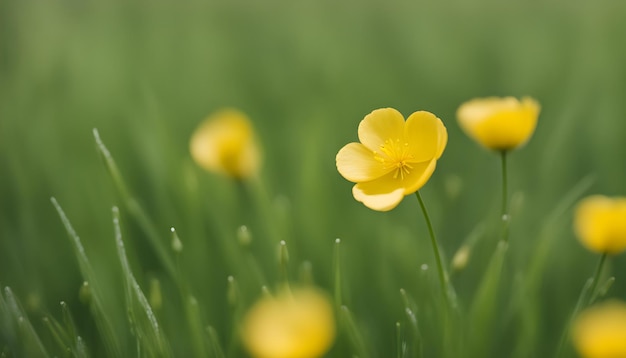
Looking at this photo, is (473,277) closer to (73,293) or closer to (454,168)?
(454,168)

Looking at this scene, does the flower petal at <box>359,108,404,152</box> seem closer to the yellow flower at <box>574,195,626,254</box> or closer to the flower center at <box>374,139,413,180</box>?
the flower center at <box>374,139,413,180</box>

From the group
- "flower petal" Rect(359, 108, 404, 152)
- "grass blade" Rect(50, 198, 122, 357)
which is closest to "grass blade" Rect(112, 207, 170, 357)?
"grass blade" Rect(50, 198, 122, 357)

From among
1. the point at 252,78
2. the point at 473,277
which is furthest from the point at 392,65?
the point at 473,277

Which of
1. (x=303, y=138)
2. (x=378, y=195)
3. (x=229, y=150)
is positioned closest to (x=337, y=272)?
(x=378, y=195)

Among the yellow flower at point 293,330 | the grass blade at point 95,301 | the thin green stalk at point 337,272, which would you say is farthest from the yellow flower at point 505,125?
the grass blade at point 95,301

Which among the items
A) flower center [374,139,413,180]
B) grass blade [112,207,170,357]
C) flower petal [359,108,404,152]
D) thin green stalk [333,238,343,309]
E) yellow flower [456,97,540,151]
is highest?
yellow flower [456,97,540,151]
